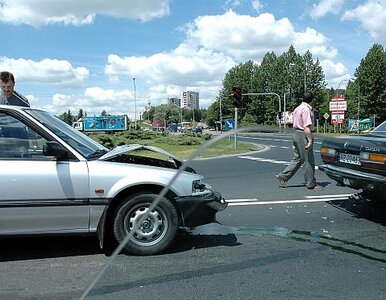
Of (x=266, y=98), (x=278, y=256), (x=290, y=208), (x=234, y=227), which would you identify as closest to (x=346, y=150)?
(x=290, y=208)

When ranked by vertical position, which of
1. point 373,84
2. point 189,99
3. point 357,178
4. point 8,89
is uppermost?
point 373,84

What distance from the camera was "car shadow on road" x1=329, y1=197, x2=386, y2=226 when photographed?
6.60 m

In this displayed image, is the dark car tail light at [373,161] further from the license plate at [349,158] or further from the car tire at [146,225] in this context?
the car tire at [146,225]

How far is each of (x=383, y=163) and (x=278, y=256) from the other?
6.54 feet

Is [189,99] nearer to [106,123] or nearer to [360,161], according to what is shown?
[106,123]

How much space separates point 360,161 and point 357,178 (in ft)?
0.79

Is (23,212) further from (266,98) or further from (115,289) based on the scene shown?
(266,98)

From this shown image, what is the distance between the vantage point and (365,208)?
7.23 meters

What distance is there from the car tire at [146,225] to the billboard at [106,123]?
63507 millimetres

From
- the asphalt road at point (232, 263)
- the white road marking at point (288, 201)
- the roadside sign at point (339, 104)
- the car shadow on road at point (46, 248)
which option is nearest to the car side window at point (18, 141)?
the car shadow on road at point (46, 248)

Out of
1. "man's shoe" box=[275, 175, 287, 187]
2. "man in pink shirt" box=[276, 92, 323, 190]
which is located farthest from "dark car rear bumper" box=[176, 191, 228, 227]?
"man's shoe" box=[275, 175, 287, 187]

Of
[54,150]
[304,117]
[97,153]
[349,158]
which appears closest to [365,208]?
[349,158]

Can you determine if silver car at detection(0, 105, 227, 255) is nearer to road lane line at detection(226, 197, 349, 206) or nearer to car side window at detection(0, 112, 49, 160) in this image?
car side window at detection(0, 112, 49, 160)

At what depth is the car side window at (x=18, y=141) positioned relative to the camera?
4.66m
